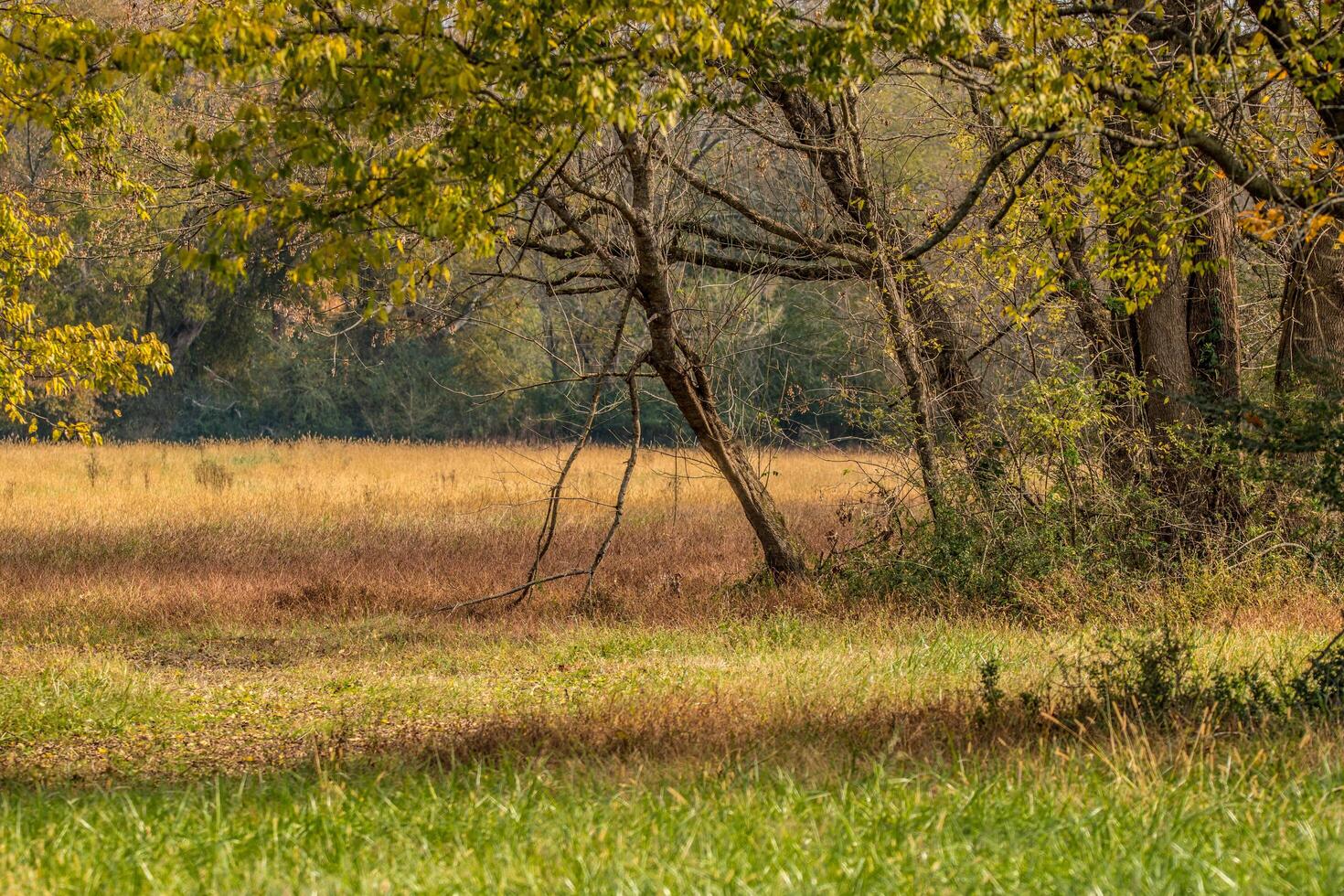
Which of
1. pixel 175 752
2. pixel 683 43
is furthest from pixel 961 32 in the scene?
pixel 175 752

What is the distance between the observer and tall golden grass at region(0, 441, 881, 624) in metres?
13.0

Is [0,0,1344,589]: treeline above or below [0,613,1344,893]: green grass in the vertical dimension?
above

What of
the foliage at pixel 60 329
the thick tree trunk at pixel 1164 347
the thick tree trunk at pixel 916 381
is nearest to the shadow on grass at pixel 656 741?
the foliage at pixel 60 329

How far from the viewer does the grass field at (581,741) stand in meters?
3.85

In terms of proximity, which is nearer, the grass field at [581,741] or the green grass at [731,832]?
the green grass at [731,832]

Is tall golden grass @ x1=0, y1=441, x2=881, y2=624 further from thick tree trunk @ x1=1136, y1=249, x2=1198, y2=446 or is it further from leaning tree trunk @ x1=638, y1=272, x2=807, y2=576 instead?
thick tree trunk @ x1=1136, y1=249, x2=1198, y2=446

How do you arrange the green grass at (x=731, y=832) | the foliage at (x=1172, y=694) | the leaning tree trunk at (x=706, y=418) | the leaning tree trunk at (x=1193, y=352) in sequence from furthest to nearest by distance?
1. the leaning tree trunk at (x=1193, y=352)
2. the leaning tree trunk at (x=706, y=418)
3. the foliage at (x=1172, y=694)
4. the green grass at (x=731, y=832)

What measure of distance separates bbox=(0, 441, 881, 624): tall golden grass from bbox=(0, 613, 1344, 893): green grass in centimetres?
334

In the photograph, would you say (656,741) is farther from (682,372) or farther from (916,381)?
(916,381)

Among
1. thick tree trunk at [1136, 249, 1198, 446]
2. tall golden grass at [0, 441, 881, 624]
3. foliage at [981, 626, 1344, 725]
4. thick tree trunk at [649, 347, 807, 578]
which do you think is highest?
thick tree trunk at [1136, 249, 1198, 446]

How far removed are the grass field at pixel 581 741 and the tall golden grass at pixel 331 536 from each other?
4.1 inches

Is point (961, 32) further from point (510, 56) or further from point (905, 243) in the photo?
point (905, 243)

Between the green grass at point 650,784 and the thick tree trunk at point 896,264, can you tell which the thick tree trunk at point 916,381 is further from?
the green grass at point 650,784

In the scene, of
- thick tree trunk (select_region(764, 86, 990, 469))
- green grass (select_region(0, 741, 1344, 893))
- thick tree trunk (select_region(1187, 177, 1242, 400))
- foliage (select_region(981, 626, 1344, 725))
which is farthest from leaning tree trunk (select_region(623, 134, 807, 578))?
green grass (select_region(0, 741, 1344, 893))
